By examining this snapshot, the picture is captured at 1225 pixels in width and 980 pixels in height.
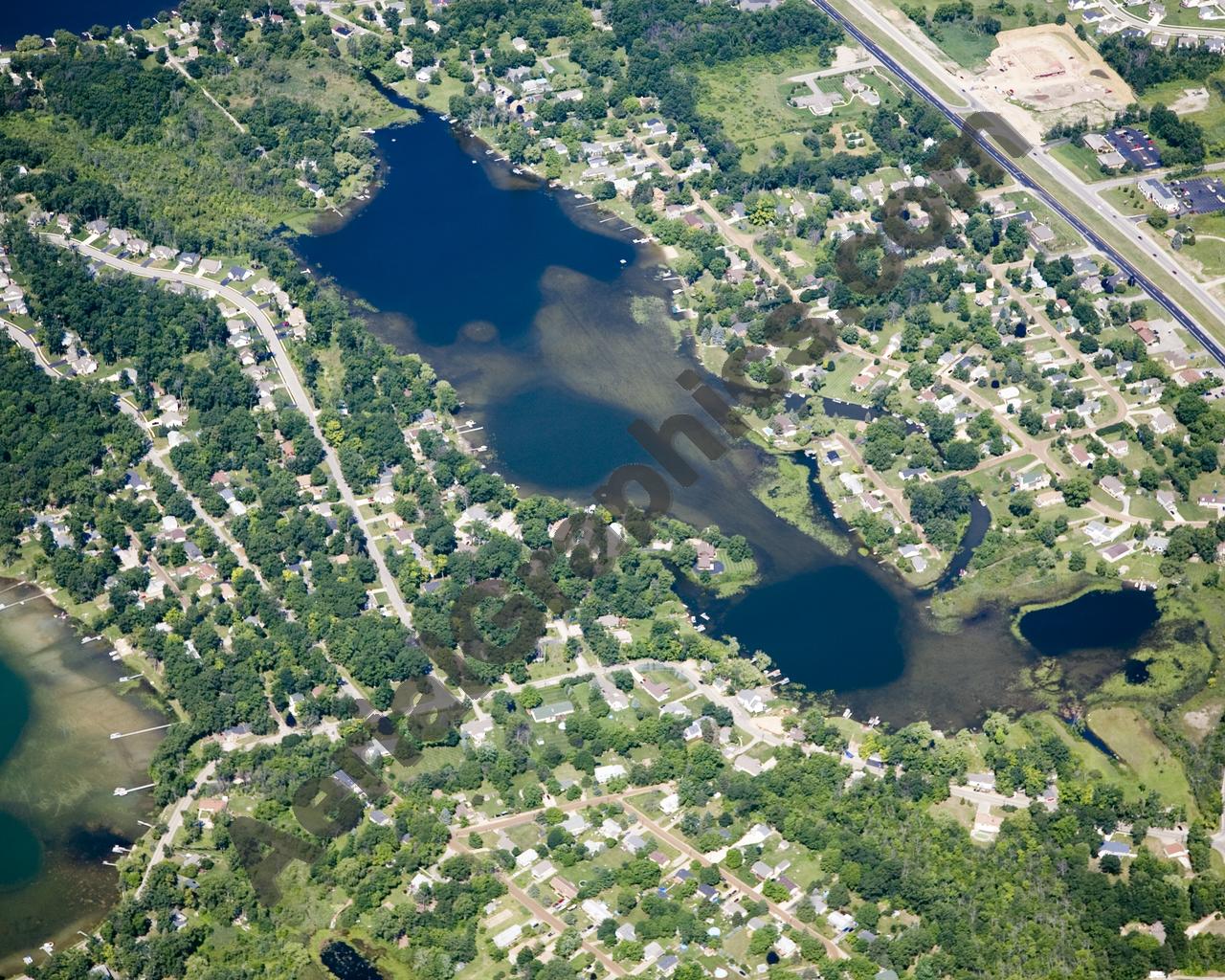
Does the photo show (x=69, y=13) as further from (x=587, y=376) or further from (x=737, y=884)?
(x=737, y=884)

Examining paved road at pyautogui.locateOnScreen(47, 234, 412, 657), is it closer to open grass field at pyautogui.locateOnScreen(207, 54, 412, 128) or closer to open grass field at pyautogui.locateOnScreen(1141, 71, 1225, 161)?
open grass field at pyautogui.locateOnScreen(207, 54, 412, 128)

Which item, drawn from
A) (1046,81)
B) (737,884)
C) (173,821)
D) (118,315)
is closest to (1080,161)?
(1046,81)

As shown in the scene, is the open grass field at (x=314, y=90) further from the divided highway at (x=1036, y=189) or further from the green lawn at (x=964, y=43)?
the green lawn at (x=964, y=43)

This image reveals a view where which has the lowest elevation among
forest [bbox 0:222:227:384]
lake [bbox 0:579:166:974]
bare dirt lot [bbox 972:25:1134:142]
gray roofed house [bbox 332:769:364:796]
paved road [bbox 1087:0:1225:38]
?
lake [bbox 0:579:166:974]

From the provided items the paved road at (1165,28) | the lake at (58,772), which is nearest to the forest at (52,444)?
the lake at (58,772)

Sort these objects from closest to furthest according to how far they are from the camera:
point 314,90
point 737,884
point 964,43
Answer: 1. point 737,884
2. point 314,90
3. point 964,43

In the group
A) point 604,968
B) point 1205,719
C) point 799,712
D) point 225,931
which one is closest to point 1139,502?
point 1205,719

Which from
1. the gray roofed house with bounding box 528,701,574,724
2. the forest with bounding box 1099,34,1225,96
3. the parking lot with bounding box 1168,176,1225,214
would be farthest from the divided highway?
the gray roofed house with bounding box 528,701,574,724

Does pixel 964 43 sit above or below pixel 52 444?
above
